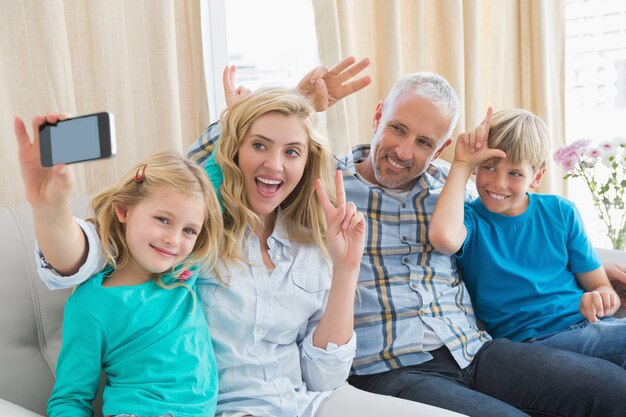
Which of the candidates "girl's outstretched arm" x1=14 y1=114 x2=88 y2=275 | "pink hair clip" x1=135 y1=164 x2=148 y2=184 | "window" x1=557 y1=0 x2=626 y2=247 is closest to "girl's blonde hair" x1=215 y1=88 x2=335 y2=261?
"pink hair clip" x1=135 y1=164 x2=148 y2=184

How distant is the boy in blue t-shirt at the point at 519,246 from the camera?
1.84 m

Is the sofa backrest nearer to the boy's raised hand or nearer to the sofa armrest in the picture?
the sofa armrest

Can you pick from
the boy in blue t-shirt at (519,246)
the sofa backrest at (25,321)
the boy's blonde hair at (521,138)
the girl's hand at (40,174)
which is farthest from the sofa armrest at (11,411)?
the boy's blonde hair at (521,138)

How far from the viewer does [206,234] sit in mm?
1454

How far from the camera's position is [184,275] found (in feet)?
4.58

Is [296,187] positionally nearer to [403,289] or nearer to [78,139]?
[403,289]

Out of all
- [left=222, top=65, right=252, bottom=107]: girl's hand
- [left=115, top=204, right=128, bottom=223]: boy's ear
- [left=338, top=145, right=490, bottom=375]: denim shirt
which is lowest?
[left=338, top=145, right=490, bottom=375]: denim shirt

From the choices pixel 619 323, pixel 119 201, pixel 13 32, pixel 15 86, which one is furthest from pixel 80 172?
pixel 619 323

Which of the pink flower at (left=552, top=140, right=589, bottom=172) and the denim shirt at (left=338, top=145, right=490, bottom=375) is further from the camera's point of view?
the pink flower at (left=552, top=140, right=589, bottom=172)

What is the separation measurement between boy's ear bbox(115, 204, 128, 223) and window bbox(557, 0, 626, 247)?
2653mm

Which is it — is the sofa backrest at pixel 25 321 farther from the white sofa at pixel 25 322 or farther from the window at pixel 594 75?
the window at pixel 594 75

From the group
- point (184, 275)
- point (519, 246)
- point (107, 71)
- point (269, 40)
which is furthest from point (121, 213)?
point (269, 40)

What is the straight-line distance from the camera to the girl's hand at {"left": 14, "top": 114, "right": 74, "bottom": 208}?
107 centimetres

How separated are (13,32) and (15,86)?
0.13 m
